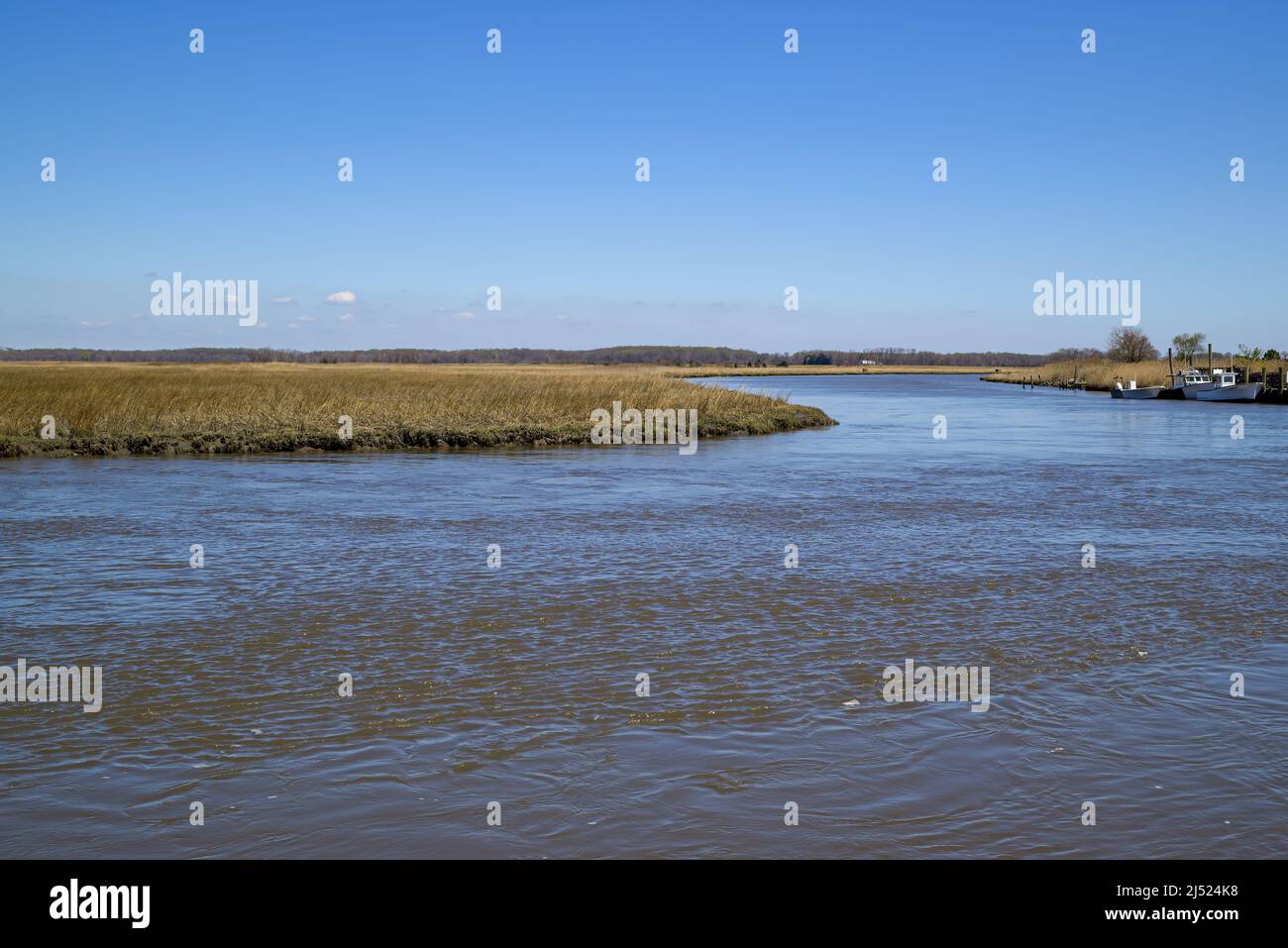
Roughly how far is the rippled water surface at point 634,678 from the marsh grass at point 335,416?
11.1m

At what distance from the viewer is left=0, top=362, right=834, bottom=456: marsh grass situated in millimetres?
28812

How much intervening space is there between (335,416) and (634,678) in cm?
2695

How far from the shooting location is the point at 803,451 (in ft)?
104

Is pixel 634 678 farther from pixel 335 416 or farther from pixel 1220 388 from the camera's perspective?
pixel 1220 388

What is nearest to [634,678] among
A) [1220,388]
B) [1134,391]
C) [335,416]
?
[335,416]

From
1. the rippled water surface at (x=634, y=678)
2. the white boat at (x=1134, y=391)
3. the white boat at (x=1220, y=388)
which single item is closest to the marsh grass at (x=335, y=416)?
the rippled water surface at (x=634, y=678)

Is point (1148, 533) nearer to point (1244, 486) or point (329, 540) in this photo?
point (1244, 486)

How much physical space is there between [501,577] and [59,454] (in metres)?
19.8

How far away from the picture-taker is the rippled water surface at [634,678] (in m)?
5.57

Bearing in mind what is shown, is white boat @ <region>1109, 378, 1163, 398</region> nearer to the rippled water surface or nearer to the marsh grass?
the marsh grass

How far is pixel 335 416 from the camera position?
33250 mm

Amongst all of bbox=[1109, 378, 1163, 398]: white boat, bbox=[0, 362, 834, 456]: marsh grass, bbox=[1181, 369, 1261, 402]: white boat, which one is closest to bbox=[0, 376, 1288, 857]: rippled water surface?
bbox=[0, 362, 834, 456]: marsh grass

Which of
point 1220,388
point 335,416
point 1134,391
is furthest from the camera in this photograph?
point 1134,391
